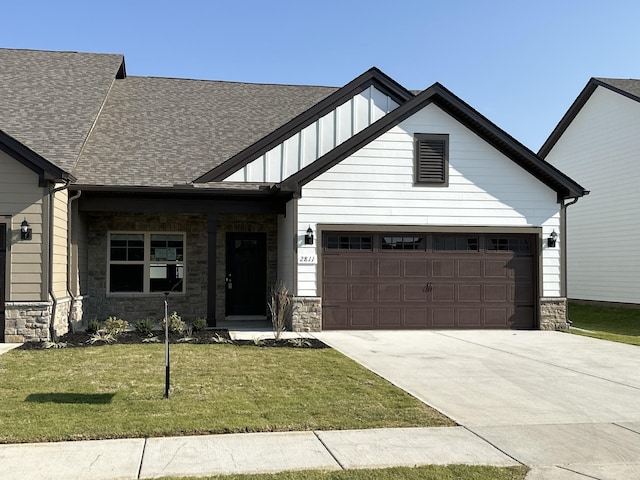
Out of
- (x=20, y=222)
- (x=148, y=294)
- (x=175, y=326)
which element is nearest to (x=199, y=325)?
(x=175, y=326)

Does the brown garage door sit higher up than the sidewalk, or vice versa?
the brown garage door

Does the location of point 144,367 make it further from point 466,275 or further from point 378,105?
point 378,105

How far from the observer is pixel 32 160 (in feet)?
38.2

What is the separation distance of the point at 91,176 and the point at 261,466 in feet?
35.5

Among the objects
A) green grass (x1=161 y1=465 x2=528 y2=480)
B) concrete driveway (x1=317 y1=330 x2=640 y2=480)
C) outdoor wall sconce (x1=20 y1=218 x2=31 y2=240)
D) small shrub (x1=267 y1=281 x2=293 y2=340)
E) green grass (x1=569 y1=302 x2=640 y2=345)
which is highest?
outdoor wall sconce (x1=20 y1=218 x2=31 y2=240)

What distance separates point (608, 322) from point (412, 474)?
16287 millimetres

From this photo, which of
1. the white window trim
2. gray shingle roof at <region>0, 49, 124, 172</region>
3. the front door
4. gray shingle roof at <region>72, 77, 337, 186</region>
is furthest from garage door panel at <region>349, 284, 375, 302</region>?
gray shingle roof at <region>0, 49, 124, 172</region>

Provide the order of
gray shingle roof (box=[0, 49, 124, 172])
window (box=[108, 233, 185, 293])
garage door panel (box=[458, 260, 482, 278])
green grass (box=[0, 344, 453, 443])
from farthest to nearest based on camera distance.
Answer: window (box=[108, 233, 185, 293]) → garage door panel (box=[458, 260, 482, 278]) → gray shingle roof (box=[0, 49, 124, 172]) → green grass (box=[0, 344, 453, 443])

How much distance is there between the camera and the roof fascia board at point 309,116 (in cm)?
1465

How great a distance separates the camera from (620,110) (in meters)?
21.4

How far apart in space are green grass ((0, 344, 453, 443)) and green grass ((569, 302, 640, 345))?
25.7 ft

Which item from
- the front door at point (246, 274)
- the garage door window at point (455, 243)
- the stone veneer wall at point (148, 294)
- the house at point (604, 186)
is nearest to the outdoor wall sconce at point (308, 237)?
the front door at point (246, 274)

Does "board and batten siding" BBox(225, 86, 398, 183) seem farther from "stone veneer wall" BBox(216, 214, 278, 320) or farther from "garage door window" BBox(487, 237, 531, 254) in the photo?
"garage door window" BBox(487, 237, 531, 254)

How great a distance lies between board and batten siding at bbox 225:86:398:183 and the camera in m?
15.1
